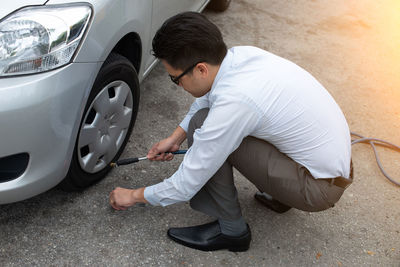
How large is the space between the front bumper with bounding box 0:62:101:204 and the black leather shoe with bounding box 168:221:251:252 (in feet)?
1.89

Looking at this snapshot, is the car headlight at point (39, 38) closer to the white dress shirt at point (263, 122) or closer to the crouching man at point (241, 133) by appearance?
the crouching man at point (241, 133)

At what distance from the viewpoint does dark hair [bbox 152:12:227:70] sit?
1.41 m

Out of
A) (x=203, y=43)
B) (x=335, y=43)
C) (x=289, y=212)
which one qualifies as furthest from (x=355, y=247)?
(x=335, y=43)

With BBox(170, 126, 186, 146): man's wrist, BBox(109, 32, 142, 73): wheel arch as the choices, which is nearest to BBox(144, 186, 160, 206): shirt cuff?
BBox(170, 126, 186, 146): man's wrist

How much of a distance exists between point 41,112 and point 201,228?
87 cm

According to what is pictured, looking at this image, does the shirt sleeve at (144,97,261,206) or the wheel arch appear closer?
the shirt sleeve at (144,97,261,206)

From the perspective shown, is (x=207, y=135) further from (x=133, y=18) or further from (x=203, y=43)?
(x=133, y=18)

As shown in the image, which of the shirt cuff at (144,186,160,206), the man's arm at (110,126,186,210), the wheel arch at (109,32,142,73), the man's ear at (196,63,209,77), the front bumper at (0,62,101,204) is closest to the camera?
the front bumper at (0,62,101,204)

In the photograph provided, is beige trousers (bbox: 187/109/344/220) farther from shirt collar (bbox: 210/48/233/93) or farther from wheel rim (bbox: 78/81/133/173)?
wheel rim (bbox: 78/81/133/173)

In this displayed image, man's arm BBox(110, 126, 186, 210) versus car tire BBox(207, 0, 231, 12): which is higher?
man's arm BBox(110, 126, 186, 210)

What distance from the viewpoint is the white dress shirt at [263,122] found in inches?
55.1

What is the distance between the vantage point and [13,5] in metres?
1.38

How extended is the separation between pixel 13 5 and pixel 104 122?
1.94ft

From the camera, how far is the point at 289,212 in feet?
7.00
